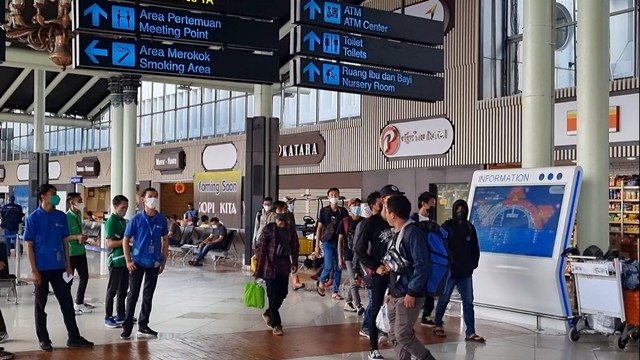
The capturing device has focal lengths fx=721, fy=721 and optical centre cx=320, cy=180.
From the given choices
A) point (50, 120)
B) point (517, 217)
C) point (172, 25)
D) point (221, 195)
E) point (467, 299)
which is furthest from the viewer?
point (50, 120)

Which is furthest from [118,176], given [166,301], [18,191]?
[18,191]

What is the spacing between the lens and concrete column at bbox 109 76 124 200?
21.3 m

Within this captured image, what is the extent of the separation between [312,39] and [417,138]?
787 cm

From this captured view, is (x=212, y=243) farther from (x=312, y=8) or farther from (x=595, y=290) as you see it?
(x=595, y=290)

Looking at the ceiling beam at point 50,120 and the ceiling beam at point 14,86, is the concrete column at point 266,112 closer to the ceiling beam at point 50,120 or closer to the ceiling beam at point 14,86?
Answer: the ceiling beam at point 14,86

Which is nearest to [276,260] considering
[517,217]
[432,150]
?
[517,217]

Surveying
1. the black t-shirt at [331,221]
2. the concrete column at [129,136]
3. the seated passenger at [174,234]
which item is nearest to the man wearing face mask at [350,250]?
the black t-shirt at [331,221]

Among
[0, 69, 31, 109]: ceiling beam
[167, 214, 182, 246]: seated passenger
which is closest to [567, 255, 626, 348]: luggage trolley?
[167, 214, 182, 246]: seated passenger

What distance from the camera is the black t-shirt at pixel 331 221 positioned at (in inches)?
A: 452

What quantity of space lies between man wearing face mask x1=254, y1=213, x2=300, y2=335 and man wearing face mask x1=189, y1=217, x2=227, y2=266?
9767 millimetres

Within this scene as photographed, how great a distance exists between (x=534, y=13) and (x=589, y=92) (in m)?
1.57

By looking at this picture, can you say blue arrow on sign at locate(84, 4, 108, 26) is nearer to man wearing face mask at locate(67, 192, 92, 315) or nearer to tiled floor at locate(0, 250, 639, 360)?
man wearing face mask at locate(67, 192, 92, 315)

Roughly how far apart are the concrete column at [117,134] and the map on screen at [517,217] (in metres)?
13.8

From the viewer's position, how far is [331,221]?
11.7 m
